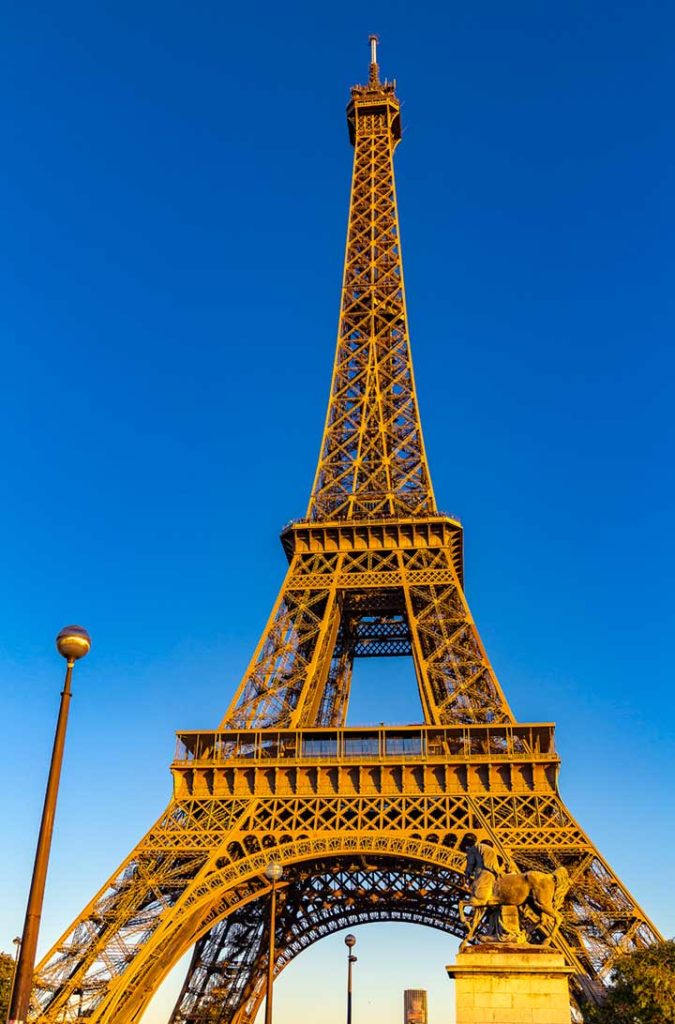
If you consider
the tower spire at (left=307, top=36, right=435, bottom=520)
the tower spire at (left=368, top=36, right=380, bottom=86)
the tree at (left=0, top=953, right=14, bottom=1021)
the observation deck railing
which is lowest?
the tree at (left=0, top=953, right=14, bottom=1021)

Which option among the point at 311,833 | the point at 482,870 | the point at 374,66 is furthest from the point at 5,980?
the point at 374,66

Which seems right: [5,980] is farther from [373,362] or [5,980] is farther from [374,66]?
[374,66]

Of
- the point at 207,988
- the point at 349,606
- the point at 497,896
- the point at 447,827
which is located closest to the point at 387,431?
the point at 349,606

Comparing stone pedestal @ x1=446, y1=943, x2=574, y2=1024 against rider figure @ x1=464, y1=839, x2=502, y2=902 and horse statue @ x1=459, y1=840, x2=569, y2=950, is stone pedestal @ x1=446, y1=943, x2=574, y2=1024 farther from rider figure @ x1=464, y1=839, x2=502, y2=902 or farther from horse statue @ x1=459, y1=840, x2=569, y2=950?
rider figure @ x1=464, y1=839, x2=502, y2=902

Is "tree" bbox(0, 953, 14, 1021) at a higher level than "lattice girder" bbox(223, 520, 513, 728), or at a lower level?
lower

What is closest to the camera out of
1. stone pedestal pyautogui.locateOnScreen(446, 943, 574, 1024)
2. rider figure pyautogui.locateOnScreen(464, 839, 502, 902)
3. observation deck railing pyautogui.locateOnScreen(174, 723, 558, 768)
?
stone pedestal pyautogui.locateOnScreen(446, 943, 574, 1024)

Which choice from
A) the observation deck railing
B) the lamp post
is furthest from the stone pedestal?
the observation deck railing

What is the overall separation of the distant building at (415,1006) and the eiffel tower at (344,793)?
91.6 m

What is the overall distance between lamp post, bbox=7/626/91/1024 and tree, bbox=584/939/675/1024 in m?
26.2

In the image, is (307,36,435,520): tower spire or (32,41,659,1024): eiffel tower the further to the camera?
(307,36,435,520): tower spire

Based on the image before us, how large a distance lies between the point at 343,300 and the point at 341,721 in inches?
1061

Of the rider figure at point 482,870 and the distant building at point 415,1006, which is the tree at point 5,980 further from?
the distant building at point 415,1006

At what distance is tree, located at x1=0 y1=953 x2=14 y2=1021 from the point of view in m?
47.2

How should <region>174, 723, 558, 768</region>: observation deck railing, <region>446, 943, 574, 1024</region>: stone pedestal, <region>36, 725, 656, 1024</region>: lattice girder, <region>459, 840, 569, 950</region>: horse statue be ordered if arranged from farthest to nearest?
<region>174, 723, 558, 768</region>: observation deck railing → <region>36, 725, 656, 1024</region>: lattice girder → <region>459, 840, 569, 950</region>: horse statue → <region>446, 943, 574, 1024</region>: stone pedestal
